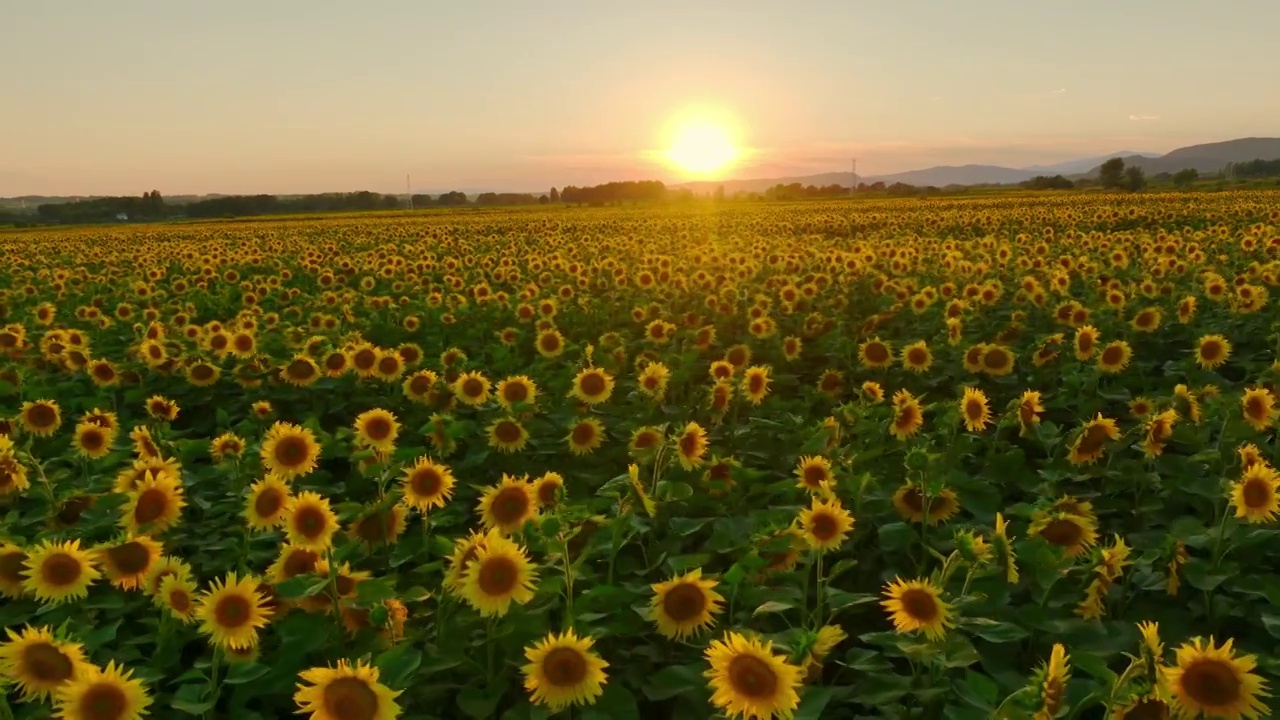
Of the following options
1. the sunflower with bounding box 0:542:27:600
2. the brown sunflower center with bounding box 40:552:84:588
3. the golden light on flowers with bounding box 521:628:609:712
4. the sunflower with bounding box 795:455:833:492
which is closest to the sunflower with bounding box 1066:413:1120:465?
the sunflower with bounding box 795:455:833:492

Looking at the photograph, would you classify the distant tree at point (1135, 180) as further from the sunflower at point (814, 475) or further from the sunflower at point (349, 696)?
the sunflower at point (349, 696)

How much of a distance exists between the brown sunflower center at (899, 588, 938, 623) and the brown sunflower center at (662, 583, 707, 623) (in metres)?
0.69

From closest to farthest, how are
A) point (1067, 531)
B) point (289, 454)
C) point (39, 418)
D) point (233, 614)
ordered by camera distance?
point (233, 614) → point (1067, 531) → point (289, 454) → point (39, 418)

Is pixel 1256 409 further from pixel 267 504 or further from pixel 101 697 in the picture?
pixel 101 697

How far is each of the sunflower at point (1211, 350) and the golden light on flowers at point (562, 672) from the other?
226 inches

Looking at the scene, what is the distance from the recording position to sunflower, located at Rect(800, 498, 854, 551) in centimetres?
329

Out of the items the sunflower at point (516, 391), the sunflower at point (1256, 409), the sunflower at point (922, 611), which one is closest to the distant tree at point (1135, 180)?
the sunflower at point (1256, 409)

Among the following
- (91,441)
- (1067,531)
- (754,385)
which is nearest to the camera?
(1067,531)

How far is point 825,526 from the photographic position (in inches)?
131

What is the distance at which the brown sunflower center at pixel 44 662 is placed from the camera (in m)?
2.62

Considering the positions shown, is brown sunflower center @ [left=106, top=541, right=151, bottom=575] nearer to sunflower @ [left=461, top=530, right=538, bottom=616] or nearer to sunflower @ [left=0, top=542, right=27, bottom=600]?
sunflower @ [left=0, top=542, right=27, bottom=600]

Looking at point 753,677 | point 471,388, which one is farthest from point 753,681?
point 471,388

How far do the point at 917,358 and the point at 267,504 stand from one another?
504 centimetres

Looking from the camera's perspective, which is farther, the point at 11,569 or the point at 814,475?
the point at 814,475
